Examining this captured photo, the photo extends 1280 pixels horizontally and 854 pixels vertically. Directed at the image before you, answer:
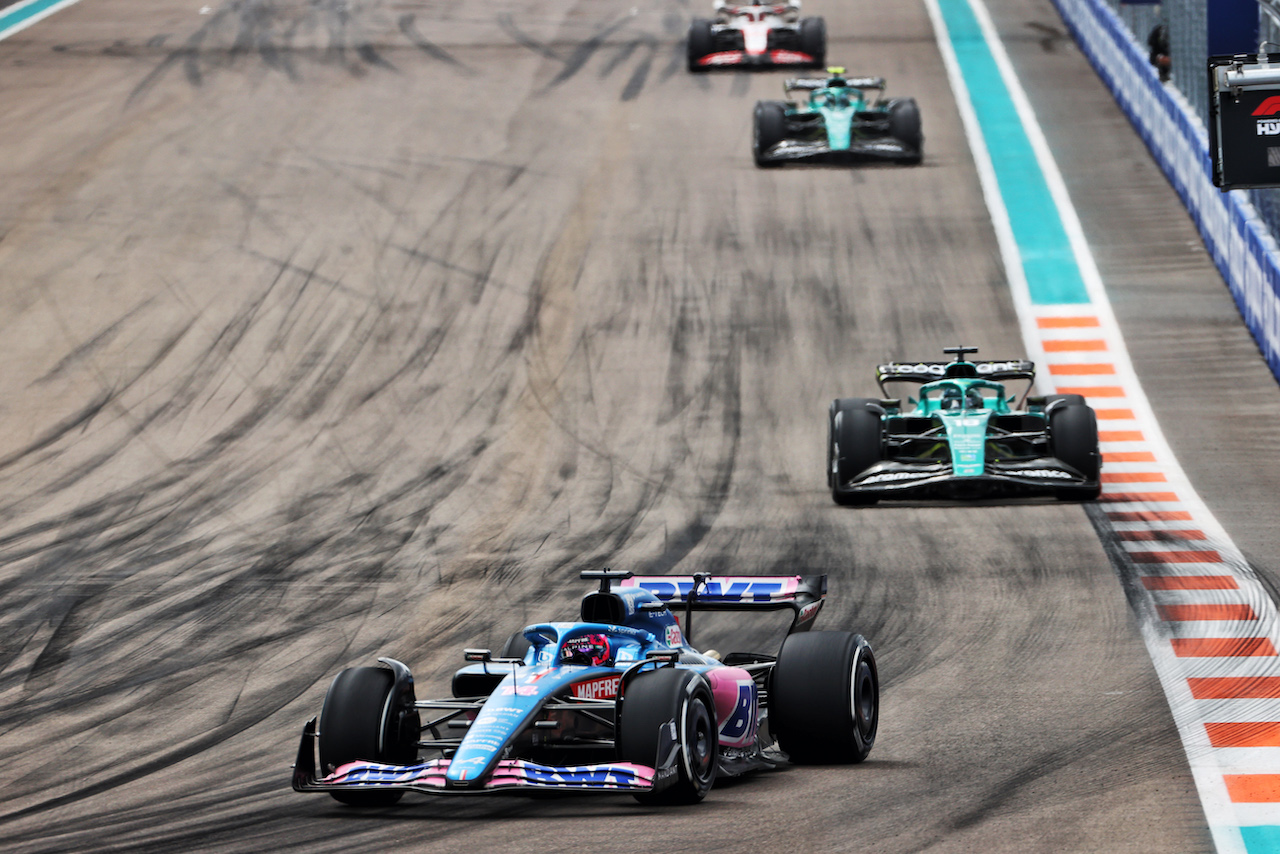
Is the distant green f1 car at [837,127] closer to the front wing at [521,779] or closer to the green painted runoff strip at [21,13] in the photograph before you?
the green painted runoff strip at [21,13]

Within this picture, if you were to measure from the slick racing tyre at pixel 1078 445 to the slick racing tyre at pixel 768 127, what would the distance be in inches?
465

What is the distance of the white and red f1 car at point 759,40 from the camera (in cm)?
3156

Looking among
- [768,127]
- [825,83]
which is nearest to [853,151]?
[825,83]

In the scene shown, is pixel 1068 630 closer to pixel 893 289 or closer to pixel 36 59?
pixel 893 289

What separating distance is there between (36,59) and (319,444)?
19.0 m

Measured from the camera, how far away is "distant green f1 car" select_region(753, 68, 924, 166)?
1024 inches

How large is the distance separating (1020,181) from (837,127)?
112 inches

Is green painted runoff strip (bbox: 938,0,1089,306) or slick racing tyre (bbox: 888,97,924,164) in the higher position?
slick racing tyre (bbox: 888,97,924,164)

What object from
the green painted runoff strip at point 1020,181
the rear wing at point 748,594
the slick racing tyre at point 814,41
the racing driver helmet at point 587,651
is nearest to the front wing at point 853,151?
the green painted runoff strip at point 1020,181

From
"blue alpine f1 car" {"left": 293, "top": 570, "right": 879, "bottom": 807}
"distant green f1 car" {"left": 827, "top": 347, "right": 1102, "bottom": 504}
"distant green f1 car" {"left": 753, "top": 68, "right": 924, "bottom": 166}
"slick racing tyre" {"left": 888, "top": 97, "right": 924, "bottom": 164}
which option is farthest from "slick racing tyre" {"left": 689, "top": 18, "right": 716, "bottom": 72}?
"blue alpine f1 car" {"left": 293, "top": 570, "right": 879, "bottom": 807}

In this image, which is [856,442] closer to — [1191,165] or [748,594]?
[748,594]

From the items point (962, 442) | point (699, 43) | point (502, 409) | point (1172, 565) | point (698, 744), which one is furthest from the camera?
point (699, 43)

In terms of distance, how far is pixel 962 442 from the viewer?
15516 millimetres

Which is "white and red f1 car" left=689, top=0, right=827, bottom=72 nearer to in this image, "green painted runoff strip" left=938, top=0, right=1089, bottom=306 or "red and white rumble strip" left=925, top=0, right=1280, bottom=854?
"green painted runoff strip" left=938, top=0, right=1089, bottom=306
